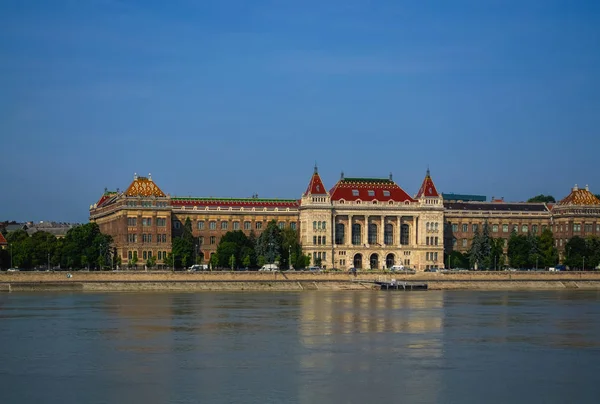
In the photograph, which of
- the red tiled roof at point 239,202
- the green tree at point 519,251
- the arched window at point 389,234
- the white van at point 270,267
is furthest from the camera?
the red tiled roof at point 239,202

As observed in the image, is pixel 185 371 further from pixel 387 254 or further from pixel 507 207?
pixel 507 207

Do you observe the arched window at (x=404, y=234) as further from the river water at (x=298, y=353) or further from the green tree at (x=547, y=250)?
the river water at (x=298, y=353)

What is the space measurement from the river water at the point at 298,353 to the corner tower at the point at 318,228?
210ft

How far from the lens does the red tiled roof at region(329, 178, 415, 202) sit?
16350 centimetres

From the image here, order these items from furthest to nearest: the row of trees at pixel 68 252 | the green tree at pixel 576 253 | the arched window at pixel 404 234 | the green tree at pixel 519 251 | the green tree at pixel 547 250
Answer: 1. the arched window at pixel 404 234
2. the green tree at pixel 519 251
3. the green tree at pixel 547 250
4. the green tree at pixel 576 253
5. the row of trees at pixel 68 252

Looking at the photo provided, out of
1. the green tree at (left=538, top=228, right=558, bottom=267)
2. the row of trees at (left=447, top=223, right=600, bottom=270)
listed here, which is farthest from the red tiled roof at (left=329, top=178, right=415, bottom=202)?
the green tree at (left=538, top=228, right=558, bottom=267)

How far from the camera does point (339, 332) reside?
68625 mm

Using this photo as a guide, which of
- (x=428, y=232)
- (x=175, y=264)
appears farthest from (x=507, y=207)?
(x=175, y=264)

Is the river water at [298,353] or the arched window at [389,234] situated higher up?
the arched window at [389,234]

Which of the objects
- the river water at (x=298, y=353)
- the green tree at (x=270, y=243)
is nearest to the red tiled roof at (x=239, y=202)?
the green tree at (x=270, y=243)

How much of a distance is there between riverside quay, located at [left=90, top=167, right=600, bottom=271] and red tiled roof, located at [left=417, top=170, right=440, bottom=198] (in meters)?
0.20

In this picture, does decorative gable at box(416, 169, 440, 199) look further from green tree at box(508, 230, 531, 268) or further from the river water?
the river water

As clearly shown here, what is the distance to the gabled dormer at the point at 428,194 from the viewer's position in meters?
164

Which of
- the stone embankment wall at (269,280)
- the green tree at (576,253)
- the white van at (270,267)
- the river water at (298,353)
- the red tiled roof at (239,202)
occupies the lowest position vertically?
the river water at (298,353)
